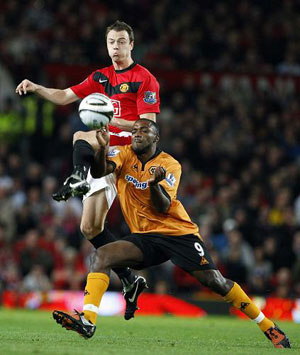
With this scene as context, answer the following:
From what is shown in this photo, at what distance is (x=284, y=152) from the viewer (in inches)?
749

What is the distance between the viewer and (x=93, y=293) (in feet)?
24.2

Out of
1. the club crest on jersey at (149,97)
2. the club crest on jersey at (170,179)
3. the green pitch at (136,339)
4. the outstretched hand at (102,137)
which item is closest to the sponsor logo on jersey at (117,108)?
the club crest on jersey at (149,97)

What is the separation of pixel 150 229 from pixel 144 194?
1.08ft

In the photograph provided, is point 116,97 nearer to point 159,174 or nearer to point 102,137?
point 102,137

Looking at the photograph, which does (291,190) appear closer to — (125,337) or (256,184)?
(256,184)

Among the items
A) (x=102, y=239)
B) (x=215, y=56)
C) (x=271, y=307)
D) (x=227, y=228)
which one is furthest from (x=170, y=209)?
(x=215, y=56)

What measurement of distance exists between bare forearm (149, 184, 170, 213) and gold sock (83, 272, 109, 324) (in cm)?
77

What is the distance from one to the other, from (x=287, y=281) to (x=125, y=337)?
22.9ft

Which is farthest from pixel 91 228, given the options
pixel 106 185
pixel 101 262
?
pixel 101 262

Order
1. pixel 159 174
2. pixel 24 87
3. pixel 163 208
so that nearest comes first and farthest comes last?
pixel 159 174 → pixel 163 208 → pixel 24 87

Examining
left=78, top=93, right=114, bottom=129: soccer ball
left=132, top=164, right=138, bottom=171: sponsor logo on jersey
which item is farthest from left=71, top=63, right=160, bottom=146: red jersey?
left=78, top=93, right=114, bottom=129: soccer ball

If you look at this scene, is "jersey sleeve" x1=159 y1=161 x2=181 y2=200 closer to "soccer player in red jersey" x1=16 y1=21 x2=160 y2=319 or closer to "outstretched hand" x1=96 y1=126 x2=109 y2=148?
"soccer player in red jersey" x1=16 y1=21 x2=160 y2=319

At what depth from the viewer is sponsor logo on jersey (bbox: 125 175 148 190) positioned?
788 centimetres

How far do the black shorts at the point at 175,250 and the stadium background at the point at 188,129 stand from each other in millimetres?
7040
